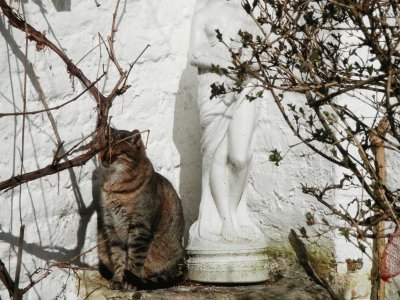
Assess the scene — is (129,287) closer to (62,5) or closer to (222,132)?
(222,132)

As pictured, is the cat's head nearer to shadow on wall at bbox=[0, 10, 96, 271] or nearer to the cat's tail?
shadow on wall at bbox=[0, 10, 96, 271]

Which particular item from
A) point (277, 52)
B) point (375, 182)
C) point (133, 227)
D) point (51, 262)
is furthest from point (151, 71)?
point (375, 182)

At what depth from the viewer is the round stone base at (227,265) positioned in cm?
406

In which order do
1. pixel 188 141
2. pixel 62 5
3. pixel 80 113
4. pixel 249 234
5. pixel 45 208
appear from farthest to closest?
pixel 188 141 → pixel 249 234 → pixel 80 113 → pixel 62 5 → pixel 45 208

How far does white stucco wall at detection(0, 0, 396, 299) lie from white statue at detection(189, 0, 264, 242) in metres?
0.44

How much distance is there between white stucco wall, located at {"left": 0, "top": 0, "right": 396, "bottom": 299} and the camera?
3.60 meters

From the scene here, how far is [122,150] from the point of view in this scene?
4.03 m

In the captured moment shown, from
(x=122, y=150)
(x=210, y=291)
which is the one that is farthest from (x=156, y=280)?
(x=122, y=150)

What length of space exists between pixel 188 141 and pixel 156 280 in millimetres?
1044

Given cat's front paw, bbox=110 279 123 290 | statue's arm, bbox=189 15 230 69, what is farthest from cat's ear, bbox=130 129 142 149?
cat's front paw, bbox=110 279 123 290

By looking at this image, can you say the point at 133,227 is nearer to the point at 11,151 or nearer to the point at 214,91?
the point at 11,151

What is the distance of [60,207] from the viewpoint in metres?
3.92

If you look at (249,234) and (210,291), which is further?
(249,234)

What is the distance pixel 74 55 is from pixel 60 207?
798 mm
